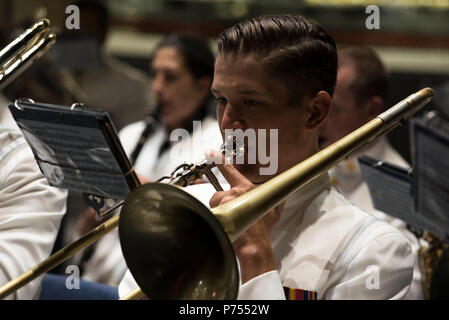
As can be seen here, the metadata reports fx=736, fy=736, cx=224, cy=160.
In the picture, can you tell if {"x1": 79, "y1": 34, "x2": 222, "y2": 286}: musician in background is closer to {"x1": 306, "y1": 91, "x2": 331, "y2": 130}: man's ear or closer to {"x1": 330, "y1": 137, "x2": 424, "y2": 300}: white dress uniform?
{"x1": 330, "y1": 137, "x2": 424, "y2": 300}: white dress uniform

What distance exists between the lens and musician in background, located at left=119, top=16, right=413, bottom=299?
1.72m

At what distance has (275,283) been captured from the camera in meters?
1.61

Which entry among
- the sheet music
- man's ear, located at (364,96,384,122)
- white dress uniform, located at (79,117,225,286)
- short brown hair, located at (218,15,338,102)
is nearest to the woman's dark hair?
white dress uniform, located at (79,117,225,286)

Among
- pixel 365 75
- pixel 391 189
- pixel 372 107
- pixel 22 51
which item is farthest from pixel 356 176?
pixel 22 51

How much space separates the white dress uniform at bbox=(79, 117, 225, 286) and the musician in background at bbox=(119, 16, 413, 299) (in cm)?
117

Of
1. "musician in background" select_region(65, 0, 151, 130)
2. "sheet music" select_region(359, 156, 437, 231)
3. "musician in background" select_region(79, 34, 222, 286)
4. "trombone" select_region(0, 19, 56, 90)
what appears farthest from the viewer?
"musician in background" select_region(65, 0, 151, 130)

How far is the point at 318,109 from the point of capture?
1781 millimetres

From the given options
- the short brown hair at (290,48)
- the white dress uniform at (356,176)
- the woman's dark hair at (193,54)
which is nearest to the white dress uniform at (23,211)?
the short brown hair at (290,48)

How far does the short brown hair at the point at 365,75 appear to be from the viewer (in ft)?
11.2

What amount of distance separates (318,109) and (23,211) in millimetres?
941

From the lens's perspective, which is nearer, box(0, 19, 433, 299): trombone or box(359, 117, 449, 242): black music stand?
box(0, 19, 433, 299): trombone

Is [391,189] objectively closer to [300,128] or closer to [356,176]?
[300,128]

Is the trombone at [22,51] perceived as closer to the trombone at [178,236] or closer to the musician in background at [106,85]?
the trombone at [178,236]
